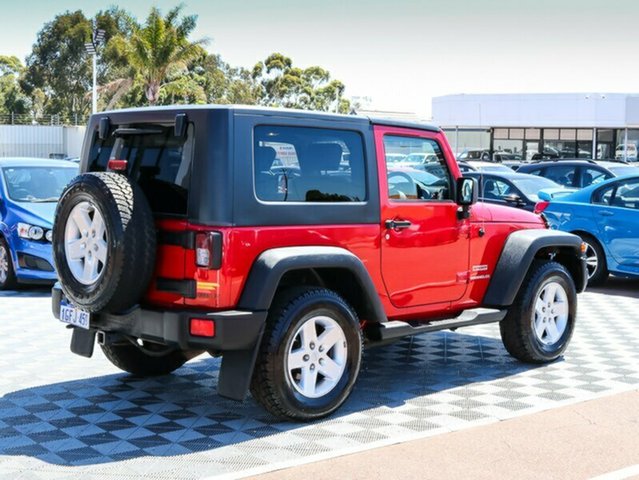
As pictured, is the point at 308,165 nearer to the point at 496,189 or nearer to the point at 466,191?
the point at 466,191

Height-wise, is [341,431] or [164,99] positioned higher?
[164,99]

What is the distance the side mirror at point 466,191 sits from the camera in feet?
23.9

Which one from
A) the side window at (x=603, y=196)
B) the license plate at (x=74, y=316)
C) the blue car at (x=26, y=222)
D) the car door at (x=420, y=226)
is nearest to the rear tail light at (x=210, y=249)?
the license plate at (x=74, y=316)

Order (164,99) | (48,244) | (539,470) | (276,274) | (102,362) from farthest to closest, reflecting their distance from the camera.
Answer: (164,99), (48,244), (102,362), (276,274), (539,470)

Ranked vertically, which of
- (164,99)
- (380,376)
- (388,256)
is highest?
(164,99)

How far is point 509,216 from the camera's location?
7.88 meters

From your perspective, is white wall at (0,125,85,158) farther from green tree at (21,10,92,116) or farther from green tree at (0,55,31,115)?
green tree at (0,55,31,115)

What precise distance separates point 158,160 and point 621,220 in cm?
775

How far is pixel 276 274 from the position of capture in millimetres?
5770

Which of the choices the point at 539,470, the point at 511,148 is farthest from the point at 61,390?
the point at 511,148

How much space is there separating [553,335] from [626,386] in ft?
3.18

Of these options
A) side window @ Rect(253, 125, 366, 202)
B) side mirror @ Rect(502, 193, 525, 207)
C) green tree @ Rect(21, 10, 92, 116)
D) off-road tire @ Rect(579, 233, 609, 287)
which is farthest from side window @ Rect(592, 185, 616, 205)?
green tree @ Rect(21, 10, 92, 116)

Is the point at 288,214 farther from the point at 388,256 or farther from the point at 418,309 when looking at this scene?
the point at 418,309

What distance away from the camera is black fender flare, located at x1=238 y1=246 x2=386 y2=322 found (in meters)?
5.74
